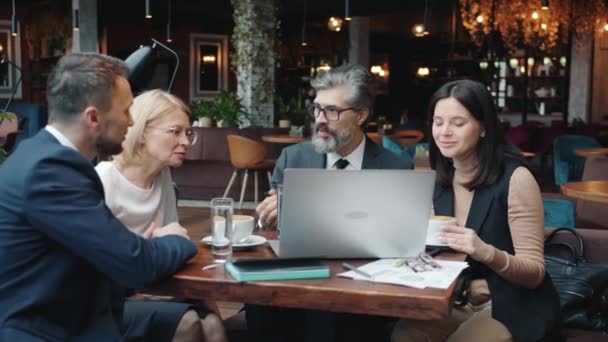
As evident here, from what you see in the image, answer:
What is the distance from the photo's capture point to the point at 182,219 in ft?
25.0

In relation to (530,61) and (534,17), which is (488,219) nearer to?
(534,17)

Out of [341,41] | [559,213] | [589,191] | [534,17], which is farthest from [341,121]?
[341,41]

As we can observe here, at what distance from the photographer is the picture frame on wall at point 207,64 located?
57.1 ft

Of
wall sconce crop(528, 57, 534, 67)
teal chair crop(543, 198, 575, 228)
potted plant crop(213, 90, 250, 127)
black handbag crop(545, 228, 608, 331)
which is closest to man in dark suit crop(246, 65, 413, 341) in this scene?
black handbag crop(545, 228, 608, 331)

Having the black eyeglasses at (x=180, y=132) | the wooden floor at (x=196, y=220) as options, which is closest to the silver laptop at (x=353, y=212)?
the black eyeglasses at (x=180, y=132)

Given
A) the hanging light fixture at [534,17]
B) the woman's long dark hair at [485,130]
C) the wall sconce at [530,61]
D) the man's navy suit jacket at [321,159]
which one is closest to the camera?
the woman's long dark hair at [485,130]

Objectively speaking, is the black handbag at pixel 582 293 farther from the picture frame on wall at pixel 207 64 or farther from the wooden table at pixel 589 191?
the picture frame on wall at pixel 207 64

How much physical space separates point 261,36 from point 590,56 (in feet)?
26.7

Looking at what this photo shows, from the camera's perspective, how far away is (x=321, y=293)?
65.6 inches

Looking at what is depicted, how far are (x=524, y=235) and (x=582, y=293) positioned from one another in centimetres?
53

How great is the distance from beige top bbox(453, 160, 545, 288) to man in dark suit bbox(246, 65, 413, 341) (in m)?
0.55

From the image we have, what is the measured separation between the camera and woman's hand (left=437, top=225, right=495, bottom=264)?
197cm

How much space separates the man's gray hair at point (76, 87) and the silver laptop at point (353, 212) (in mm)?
497

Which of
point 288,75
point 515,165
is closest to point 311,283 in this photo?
Answer: point 515,165
